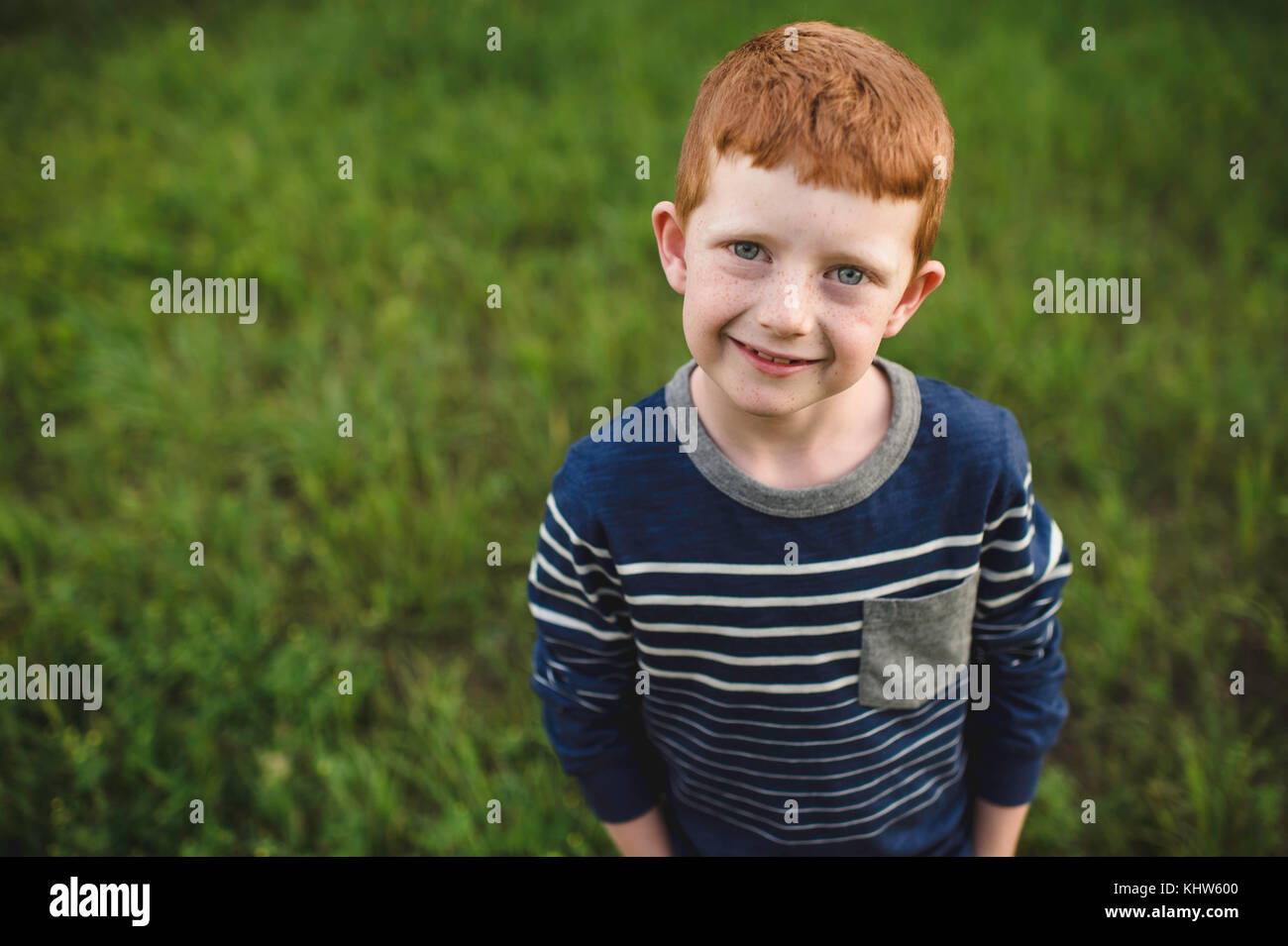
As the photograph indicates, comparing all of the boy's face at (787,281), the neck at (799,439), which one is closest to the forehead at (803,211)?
the boy's face at (787,281)

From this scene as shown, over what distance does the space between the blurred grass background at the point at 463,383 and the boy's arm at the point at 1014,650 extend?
681 millimetres

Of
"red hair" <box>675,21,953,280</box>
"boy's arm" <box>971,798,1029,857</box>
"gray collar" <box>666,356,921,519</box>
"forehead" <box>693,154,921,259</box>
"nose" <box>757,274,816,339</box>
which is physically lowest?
"boy's arm" <box>971,798,1029,857</box>

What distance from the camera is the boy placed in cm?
96

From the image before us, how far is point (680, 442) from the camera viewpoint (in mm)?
1145

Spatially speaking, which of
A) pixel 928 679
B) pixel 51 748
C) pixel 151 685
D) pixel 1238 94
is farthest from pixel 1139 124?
pixel 51 748

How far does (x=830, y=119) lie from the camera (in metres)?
0.92

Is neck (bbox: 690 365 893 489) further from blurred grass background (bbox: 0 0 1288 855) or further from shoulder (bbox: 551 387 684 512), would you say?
blurred grass background (bbox: 0 0 1288 855)

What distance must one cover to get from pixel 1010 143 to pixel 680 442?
368 centimetres

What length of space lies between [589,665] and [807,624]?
0.34 meters

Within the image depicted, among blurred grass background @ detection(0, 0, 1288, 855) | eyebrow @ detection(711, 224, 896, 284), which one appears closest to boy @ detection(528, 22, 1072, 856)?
eyebrow @ detection(711, 224, 896, 284)

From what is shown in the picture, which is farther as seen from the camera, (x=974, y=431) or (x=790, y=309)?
(x=974, y=431)

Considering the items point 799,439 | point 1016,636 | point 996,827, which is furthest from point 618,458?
point 996,827

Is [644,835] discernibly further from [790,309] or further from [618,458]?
[790,309]

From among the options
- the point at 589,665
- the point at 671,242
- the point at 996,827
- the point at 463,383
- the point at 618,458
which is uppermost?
the point at 463,383
